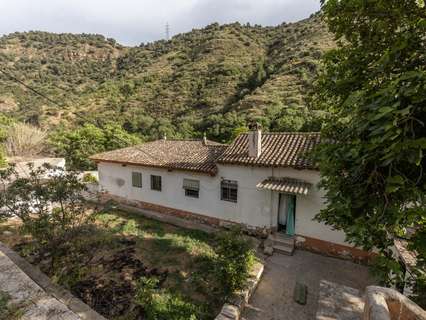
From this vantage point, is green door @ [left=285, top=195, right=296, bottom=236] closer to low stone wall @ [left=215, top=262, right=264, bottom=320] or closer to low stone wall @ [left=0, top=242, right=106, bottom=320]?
low stone wall @ [left=215, top=262, right=264, bottom=320]

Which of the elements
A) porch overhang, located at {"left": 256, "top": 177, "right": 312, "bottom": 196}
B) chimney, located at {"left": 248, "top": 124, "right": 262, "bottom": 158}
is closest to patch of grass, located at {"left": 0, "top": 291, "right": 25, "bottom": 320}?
porch overhang, located at {"left": 256, "top": 177, "right": 312, "bottom": 196}

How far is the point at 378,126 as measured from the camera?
2.72 metres

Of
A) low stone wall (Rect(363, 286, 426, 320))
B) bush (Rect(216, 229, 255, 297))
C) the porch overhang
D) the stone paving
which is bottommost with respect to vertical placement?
bush (Rect(216, 229, 255, 297))

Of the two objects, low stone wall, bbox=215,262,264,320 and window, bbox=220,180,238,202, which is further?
window, bbox=220,180,238,202

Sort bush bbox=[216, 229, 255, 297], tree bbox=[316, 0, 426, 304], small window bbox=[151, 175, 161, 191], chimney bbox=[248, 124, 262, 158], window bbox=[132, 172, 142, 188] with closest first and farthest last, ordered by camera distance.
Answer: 1. tree bbox=[316, 0, 426, 304]
2. bush bbox=[216, 229, 255, 297]
3. chimney bbox=[248, 124, 262, 158]
4. small window bbox=[151, 175, 161, 191]
5. window bbox=[132, 172, 142, 188]

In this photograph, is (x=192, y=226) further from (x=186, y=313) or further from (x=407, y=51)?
(x=407, y=51)

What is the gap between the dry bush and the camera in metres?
28.6

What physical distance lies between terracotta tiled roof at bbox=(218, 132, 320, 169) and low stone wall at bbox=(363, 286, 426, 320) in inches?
249

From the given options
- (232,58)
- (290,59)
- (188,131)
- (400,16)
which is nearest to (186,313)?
(400,16)

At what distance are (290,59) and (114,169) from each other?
42.5 metres

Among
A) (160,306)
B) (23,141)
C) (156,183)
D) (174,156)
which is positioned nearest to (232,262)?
(160,306)

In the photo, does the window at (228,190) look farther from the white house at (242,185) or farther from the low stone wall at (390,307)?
the low stone wall at (390,307)

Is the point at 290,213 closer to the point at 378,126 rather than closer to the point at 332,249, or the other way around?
the point at 332,249

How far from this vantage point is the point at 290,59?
4416cm
